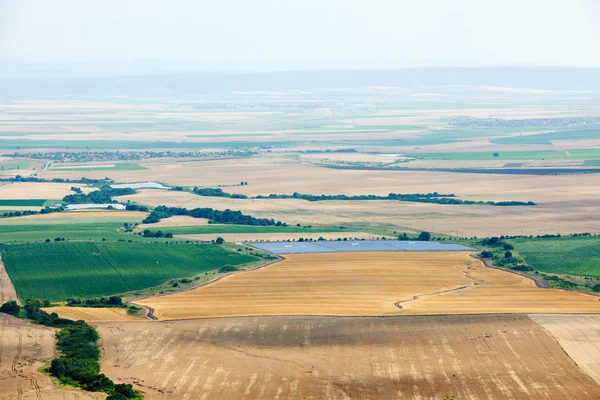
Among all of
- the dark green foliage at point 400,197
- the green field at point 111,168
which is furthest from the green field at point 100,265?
the green field at point 111,168

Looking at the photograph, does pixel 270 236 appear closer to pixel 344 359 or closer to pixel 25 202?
pixel 25 202

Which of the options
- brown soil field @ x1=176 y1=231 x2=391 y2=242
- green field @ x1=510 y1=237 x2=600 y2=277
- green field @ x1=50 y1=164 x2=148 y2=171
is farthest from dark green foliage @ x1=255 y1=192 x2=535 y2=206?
green field @ x1=50 y1=164 x2=148 y2=171

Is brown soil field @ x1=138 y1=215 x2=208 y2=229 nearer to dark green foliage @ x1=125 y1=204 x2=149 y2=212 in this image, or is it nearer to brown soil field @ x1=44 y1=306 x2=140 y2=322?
dark green foliage @ x1=125 y1=204 x2=149 y2=212

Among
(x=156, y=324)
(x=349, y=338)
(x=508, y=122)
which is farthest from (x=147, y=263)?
(x=508, y=122)

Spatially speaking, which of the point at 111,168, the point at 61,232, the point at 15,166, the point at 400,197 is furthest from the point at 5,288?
the point at 15,166

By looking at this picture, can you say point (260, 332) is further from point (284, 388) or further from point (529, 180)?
point (529, 180)

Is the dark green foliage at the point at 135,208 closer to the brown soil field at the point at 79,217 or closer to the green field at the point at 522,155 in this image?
the brown soil field at the point at 79,217
